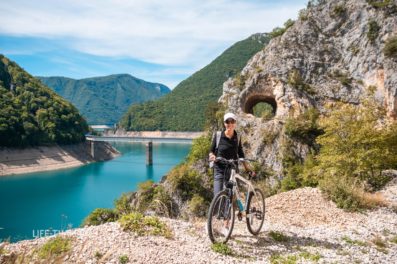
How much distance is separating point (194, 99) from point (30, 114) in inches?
2359

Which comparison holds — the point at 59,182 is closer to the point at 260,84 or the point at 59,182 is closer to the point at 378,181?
the point at 260,84

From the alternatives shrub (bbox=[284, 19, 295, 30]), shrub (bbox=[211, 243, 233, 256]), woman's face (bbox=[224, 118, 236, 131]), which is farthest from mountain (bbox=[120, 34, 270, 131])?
shrub (bbox=[211, 243, 233, 256])

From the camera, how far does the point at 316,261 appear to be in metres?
5.58

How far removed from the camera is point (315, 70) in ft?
108

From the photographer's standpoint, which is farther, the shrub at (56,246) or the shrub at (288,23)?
the shrub at (288,23)

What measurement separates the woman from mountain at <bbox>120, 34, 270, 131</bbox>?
339 ft

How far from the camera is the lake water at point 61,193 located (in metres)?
35.2

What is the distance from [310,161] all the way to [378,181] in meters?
14.7

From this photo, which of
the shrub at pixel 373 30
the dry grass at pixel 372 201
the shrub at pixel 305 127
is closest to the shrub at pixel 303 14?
the shrub at pixel 373 30

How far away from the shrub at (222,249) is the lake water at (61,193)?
21010mm

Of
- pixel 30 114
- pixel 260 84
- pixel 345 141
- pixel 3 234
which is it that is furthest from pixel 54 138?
pixel 345 141

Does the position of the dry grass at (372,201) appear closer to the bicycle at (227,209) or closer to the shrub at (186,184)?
the bicycle at (227,209)

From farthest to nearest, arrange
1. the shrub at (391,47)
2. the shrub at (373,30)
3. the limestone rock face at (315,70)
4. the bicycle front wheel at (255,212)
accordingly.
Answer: the shrub at (373,30) < the limestone rock face at (315,70) < the shrub at (391,47) < the bicycle front wheel at (255,212)

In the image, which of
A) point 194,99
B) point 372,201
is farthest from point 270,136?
point 194,99
